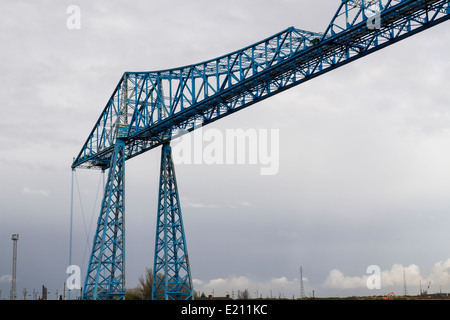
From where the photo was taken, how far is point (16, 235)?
214 feet

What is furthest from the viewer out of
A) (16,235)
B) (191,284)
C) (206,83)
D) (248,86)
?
(16,235)

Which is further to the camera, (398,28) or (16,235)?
(16,235)

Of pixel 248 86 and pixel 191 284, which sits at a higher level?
pixel 248 86

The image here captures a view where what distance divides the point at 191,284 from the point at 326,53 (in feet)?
63.1

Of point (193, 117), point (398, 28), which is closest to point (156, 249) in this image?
point (193, 117)

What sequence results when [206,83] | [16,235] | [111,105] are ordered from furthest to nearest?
[16,235] < [111,105] < [206,83]
